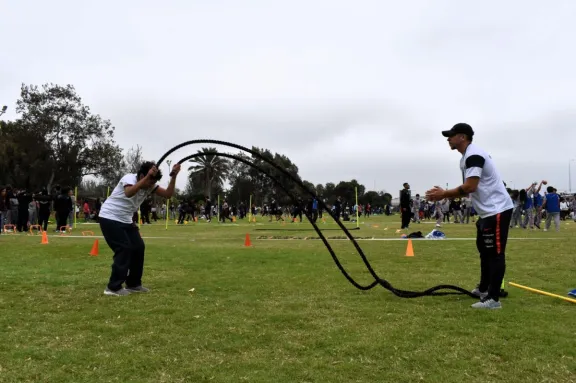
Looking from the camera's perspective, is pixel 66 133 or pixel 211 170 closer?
pixel 66 133

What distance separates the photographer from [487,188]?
566 centimetres

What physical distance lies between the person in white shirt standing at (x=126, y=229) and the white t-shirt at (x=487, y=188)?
4129 millimetres

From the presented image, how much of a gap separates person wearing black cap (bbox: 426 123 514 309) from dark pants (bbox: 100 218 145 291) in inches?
171

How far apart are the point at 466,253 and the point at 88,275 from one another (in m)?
8.65

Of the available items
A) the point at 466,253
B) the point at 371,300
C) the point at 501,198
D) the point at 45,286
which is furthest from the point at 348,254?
the point at 45,286

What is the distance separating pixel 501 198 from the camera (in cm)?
564

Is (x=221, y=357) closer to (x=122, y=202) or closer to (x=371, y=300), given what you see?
(x=371, y=300)

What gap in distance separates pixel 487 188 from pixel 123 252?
5132 mm

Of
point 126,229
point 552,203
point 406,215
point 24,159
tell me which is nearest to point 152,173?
point 126,229

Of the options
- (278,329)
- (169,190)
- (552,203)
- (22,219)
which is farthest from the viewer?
(22,219)

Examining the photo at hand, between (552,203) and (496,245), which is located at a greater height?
(552,203)

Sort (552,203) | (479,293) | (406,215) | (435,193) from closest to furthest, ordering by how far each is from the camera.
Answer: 1. (435,193)
2. (479,293)
3. (552,203)
4. (406,215)

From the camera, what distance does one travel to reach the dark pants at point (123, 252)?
21.6ft

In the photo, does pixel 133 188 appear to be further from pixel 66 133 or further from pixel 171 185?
pixel 66 133
